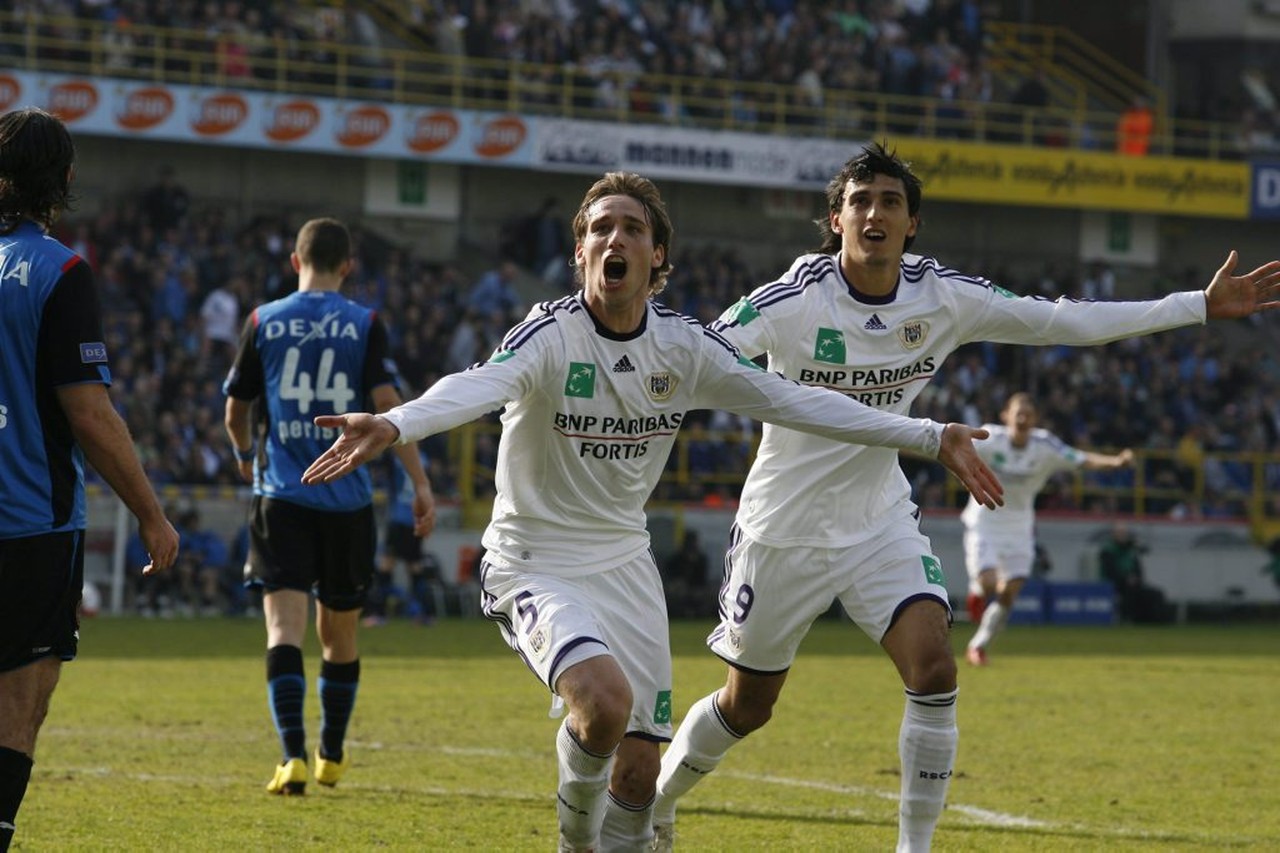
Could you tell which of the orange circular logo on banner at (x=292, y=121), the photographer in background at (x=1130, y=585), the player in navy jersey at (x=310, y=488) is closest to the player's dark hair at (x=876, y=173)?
the player in navy jersey at (x=310, y=488)

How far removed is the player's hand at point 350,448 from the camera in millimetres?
5547

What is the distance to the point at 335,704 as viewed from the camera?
31.2ft

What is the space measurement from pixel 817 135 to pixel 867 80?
231cm

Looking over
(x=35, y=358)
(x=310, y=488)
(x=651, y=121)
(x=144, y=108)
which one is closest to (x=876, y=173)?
(x=310, y=488)

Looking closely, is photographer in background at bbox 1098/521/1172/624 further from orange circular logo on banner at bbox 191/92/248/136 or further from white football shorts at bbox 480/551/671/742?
white football shorts at bbox 480/551/671/742

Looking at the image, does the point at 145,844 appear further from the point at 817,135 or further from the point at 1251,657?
the point at 817,135

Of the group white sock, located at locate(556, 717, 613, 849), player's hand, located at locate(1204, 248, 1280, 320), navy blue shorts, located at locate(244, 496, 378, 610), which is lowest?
white sock, located at locate(556, 717, 613, 849)

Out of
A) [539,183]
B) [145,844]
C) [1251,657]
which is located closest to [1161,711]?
[1251,657]

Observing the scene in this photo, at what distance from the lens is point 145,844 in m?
7.76

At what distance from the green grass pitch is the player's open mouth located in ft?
8.79

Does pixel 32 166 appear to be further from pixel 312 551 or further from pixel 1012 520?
pixel 1012 520

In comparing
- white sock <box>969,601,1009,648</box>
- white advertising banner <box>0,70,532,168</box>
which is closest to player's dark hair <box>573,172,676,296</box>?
white sock <box>969,601,1009,648</box>

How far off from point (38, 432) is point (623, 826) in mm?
2272

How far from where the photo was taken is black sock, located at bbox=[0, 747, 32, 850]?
563 centimetres
